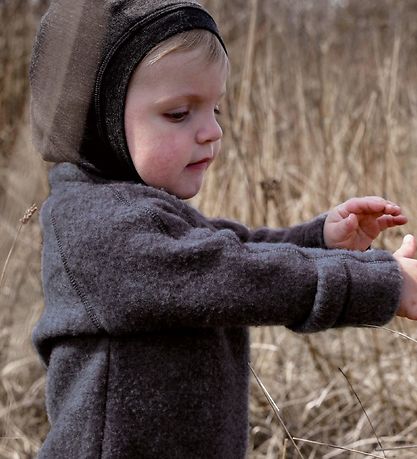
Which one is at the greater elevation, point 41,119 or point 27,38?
point 41,119

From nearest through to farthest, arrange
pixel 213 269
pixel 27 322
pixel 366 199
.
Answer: pixel 213 269 → pixel 366 199 → pixel 27 322

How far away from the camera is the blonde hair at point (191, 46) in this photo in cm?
130

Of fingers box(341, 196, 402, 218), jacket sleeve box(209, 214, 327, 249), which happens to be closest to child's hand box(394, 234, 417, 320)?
fingers box(341, 196, 402, 218)

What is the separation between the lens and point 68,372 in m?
1.34

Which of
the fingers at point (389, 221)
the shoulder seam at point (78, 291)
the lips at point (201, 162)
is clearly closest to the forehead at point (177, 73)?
the lips at point (201, 162)

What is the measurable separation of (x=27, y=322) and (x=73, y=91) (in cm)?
141

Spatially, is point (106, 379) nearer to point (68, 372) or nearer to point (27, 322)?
point (68, 372)

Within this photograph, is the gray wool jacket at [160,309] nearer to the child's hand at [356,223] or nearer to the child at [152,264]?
the child at [152,264]

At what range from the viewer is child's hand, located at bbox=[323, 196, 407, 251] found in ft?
4.66

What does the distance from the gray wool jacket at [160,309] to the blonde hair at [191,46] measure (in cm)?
20

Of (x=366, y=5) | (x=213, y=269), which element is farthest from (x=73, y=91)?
(x=366, y=5)

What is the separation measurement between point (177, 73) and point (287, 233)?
439 millimetres

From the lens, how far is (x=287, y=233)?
1.62 meters

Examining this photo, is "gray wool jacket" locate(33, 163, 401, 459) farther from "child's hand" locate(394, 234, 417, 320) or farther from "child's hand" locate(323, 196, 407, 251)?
"child's hand" locate(323, 196, 407, 251)
